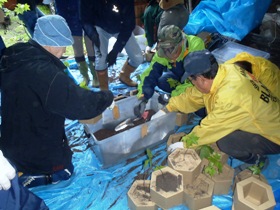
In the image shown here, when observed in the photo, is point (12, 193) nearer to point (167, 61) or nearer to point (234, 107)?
point (234, 107)

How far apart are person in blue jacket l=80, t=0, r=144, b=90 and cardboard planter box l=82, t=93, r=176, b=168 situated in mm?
810

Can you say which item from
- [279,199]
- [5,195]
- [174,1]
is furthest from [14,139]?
[174,1]

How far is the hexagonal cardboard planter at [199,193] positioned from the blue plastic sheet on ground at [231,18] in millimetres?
2219

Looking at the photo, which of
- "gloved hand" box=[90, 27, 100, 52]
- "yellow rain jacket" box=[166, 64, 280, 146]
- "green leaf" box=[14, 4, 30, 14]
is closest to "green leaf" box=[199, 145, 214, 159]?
"yellow rain jacket" box=[166, 64, 280, 146]

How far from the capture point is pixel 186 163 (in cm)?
209

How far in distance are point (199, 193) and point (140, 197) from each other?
0.46 meters

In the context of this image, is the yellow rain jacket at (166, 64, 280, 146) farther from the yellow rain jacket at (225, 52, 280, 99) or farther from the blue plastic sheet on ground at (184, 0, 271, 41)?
the blue plastic sheet on ground at (184, 0, 271, 41)

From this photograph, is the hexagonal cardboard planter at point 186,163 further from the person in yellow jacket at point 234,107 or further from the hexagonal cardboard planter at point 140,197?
the hexagonal cardboard planter at point 140,197

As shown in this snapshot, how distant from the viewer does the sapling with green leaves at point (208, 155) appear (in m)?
2.02

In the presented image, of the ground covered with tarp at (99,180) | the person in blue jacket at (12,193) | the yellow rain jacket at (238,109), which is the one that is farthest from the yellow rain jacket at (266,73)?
the person in blue jacket at (12,193)

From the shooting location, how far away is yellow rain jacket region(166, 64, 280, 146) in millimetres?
1814

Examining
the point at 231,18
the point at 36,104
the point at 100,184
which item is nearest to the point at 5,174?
the point at 36,104

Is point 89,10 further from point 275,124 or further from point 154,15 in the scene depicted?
point 275,124

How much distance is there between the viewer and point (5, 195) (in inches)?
59.0
